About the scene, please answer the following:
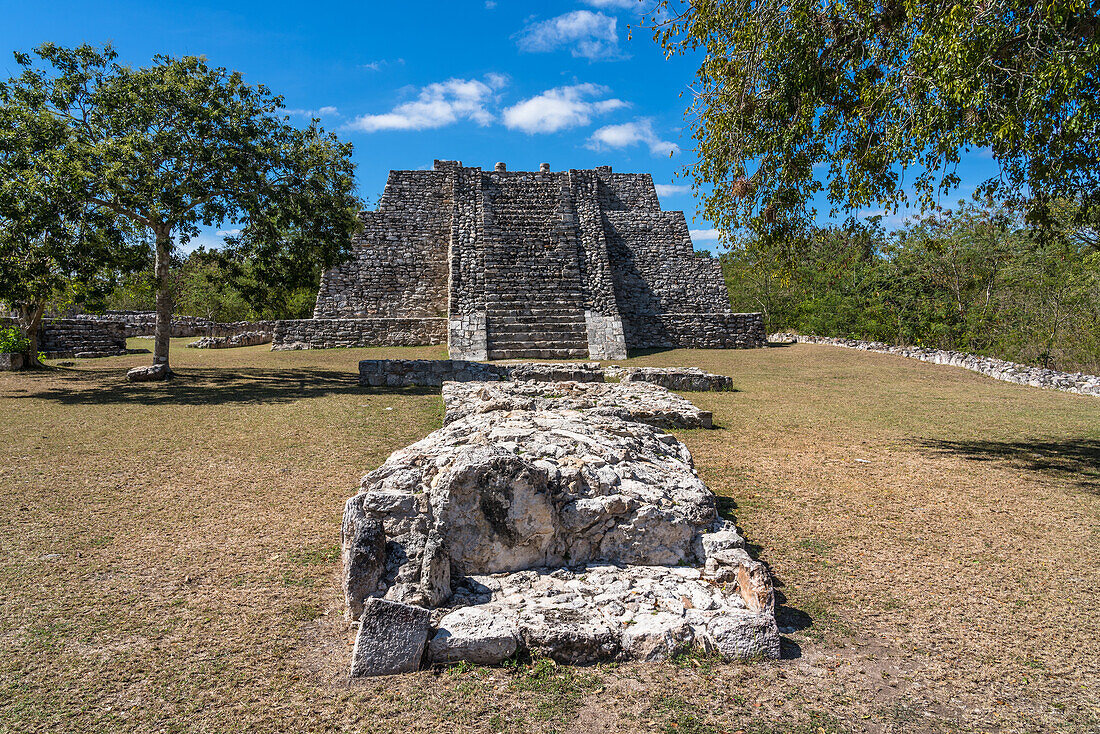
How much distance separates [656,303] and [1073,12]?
18473 mm

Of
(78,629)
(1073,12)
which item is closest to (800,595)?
(78,629)

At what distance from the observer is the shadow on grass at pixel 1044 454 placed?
618cm

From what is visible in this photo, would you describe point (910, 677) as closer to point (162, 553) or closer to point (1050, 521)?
point (1050, 521)

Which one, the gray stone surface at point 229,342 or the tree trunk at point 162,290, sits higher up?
the tree trunk at point 162,290

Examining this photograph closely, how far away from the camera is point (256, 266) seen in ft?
44.3

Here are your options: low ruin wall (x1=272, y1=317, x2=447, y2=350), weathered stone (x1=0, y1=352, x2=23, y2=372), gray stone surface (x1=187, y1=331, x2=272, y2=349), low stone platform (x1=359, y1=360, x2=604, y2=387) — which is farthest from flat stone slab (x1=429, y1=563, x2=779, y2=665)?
gray stone surface (x1=187, y1=331, x2=272, y2=349)

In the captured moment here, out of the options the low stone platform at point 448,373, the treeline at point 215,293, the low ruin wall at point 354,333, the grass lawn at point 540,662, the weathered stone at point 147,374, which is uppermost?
the treeline at point 215,293

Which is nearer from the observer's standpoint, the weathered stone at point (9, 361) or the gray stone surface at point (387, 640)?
the gray stone surface at point (387, 640)

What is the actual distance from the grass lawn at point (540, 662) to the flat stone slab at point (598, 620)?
0.32 ft

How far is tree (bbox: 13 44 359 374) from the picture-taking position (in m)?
11.2

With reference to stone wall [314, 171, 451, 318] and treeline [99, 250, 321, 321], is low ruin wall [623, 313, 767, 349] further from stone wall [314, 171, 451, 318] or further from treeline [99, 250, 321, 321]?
treeline [99, 250, 321, 321]

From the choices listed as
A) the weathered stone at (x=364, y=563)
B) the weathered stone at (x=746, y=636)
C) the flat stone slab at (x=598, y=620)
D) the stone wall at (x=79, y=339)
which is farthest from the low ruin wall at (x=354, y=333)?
the weathered stone at (x=746, y=636)

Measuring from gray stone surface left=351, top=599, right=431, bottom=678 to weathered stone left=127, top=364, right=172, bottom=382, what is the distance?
12.6m

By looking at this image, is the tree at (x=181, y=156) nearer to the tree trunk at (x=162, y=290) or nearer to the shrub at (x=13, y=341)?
the tree trunk at (x=162, y=290)
